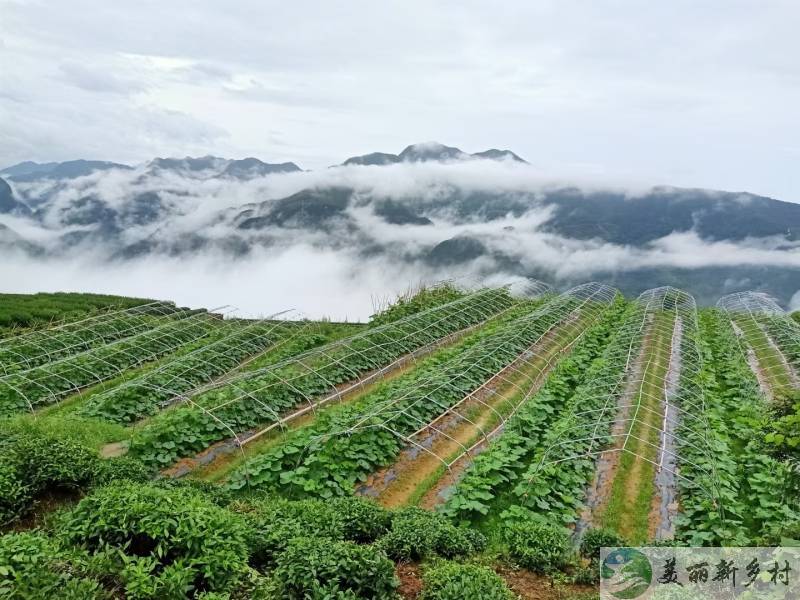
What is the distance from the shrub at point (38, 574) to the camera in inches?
182

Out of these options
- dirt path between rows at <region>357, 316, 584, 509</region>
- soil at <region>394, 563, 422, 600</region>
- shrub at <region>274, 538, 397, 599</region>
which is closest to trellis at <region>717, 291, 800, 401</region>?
dirt path between rows at <region>357, 316, 584, 509</region>

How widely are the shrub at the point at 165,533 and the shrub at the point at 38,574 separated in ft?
1.25

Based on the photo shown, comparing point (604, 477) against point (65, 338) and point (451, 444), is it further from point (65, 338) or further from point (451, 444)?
point (65, 338)

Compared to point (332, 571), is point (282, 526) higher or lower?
lower

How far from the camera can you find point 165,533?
222 inches

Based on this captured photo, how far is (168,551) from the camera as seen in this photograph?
579cm

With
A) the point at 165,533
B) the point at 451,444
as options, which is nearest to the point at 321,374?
the point at 451,444

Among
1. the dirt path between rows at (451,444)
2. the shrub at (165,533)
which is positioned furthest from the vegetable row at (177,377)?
the shrub at (165,533)

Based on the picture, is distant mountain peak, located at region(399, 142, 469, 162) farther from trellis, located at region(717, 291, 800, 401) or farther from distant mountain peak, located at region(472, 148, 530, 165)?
trellis, located at region(717, 291, 800, 401)

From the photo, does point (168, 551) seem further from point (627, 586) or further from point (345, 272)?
point (345, 272)

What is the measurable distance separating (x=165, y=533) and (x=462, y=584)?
301 cm

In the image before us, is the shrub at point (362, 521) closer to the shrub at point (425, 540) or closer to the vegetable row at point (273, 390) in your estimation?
the shrub at point (425, 540)

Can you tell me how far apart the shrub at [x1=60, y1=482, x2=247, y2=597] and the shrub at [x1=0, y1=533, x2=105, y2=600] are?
15.0 inches

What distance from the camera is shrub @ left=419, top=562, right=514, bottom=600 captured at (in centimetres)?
562
